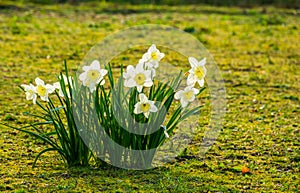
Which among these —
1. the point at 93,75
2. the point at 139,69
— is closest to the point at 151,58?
the point at 139,69

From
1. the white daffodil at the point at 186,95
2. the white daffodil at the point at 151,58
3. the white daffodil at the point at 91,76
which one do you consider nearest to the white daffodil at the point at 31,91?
the white daffodil at the point at 91,76

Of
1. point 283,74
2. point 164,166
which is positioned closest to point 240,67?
point 283,74

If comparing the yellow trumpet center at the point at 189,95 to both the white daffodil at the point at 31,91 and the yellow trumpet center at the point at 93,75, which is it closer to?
the yellow trumpet center at the point at 93,75

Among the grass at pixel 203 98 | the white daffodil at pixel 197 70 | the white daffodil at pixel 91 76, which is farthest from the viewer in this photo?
the grass at pixel 203 98

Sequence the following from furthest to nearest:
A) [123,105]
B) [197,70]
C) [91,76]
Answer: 1. [123,105]
2. [197,70]
3. [91,76]

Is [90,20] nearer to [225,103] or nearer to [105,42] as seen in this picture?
[105,42]

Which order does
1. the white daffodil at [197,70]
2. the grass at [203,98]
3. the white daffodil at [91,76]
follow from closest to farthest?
the white daffodil at [91,76] < the white daffodil at [197,70] < the grass at [203,98]

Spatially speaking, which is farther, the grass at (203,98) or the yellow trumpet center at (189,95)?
the grass at (203,98)

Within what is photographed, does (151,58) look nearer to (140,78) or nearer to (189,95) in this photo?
(140,78)
